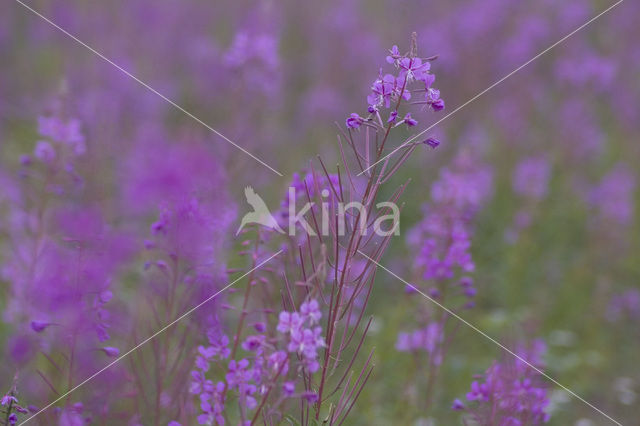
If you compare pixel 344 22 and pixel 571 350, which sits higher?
pixel 344 22

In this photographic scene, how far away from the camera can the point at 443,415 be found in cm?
403

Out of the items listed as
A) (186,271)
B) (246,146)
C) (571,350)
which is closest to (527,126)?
(571,350)

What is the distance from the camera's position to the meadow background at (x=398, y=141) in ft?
12.8

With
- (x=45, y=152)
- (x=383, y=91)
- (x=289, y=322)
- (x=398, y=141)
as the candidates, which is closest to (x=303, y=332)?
(x=289, y=322)

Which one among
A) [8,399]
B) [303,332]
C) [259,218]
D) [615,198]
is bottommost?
[8,399]

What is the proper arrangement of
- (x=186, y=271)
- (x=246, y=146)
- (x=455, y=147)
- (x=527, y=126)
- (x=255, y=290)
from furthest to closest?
(x=527, y=126), (x=455, y=147), (x=246, y=146), (x=255, y=290), (x=186, y=271)

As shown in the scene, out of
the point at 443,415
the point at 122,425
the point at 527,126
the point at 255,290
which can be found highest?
the point at 527,126

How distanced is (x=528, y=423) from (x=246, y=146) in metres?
3.13

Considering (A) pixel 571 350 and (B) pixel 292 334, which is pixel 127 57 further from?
(B) pixel 292 334

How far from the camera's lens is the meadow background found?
12.8ft

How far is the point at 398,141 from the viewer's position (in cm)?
636

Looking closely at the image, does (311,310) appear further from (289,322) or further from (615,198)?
(615,198)

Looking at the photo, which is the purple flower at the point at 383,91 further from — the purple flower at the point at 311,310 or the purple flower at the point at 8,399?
the purple flower at the point at 8,399

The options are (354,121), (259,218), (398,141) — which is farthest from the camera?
(398,141)
